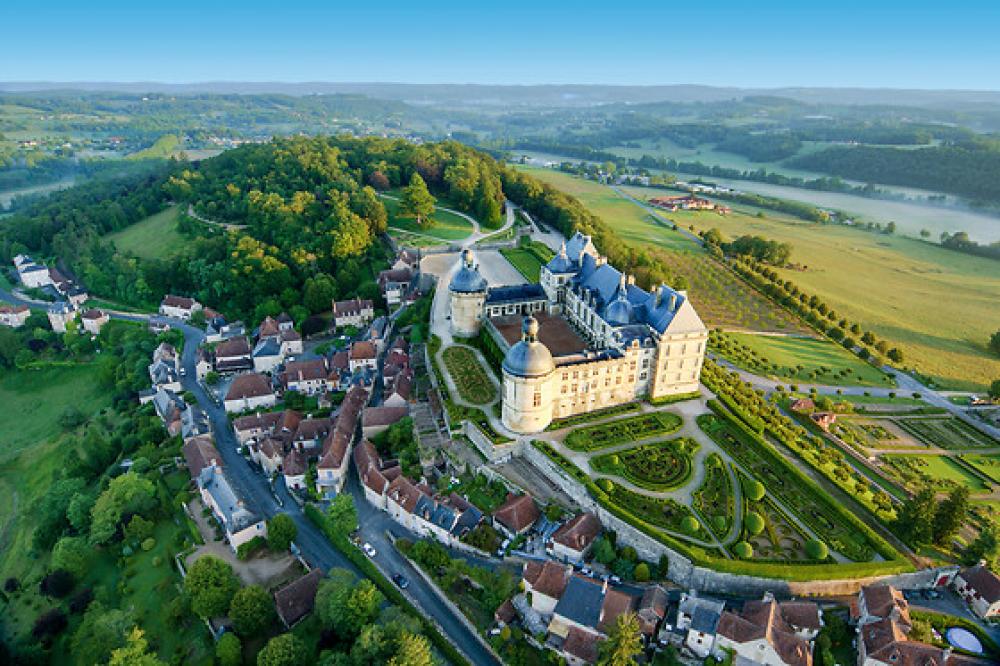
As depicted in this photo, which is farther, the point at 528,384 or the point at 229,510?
the point at 528,384

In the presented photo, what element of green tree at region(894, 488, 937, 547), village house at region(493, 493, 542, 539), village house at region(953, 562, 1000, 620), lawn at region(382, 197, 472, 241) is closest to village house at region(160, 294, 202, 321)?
lawn at region(382, 197, 472, 241)

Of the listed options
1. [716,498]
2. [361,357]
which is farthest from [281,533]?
[716,498]

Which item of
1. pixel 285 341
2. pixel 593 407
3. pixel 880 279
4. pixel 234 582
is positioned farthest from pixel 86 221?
pixel 880 279

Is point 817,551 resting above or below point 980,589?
above

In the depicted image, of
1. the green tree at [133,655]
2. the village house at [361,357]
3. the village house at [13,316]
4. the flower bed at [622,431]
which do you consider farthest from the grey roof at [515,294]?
the village house at [13,316]

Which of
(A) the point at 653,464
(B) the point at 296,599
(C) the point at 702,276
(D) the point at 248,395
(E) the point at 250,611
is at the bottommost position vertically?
(B) the point at 296,599

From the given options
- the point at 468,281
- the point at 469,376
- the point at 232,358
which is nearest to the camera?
the point at 469,376

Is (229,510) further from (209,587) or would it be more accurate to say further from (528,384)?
(528,384)

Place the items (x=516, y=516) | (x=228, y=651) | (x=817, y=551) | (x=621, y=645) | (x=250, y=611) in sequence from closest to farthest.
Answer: (x=621, y=645), (x=228, y=651), (x=250, y=611), (x=817, y=551), (x=516, y=516)
